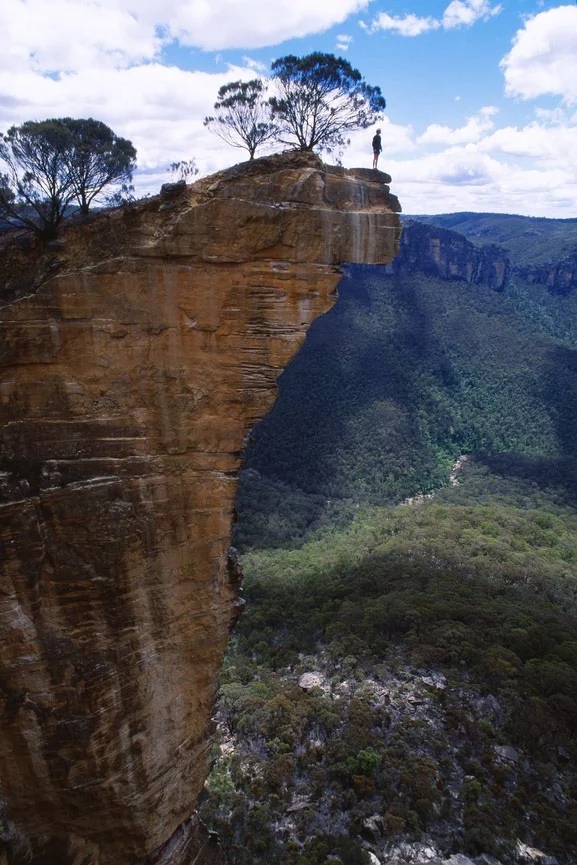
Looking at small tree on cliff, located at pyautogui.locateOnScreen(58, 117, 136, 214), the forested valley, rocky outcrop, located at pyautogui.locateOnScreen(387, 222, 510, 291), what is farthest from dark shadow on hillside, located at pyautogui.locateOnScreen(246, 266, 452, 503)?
small tree on cliff, located at pyautogui.locateOnScreen(58, 117, 136, 214)

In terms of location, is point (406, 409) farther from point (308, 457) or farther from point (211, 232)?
point (211, 232)

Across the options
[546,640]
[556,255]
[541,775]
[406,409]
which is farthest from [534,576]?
[556,255]

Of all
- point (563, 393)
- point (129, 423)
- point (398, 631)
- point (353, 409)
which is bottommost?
point (563, 393)

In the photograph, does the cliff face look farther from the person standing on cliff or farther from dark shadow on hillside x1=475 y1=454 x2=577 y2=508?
dark shadow on hillside x1=475 y1=454 x2=577 y2=508

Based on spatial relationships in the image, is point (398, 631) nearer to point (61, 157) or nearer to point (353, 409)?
point (61, 157)

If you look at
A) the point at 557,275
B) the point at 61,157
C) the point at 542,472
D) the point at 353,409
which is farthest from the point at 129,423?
the point at 557,275

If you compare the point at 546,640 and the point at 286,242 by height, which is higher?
the point at 286,242
